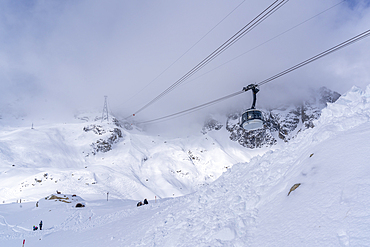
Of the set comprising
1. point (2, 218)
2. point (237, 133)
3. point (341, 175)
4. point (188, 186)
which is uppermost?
point (237, 133)

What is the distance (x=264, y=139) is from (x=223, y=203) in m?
152

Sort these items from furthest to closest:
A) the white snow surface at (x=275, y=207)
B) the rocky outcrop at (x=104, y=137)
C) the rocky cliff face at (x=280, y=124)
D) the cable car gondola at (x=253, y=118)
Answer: the rocky cliff face at (x=280, y=124) < the rocky outcrop at (x=104, y=137) < the cable car gondola at (x=253, y=118) < the white snow surface at (x=275, y=207)

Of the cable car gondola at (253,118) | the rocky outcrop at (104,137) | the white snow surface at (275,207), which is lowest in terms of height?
the white snow surface at (275,207)

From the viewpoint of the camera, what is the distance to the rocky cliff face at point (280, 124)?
482ft

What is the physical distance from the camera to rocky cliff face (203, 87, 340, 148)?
5782 inches

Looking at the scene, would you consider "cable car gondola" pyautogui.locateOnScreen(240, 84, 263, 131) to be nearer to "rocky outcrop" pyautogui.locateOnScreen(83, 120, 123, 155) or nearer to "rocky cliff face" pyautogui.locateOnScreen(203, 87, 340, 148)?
"rocky outcrop" pyautogui.locateOnScreen(83, 120, 123, 155)

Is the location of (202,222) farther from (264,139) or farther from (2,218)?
(264,139)

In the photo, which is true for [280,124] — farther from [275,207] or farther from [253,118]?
[275,207]

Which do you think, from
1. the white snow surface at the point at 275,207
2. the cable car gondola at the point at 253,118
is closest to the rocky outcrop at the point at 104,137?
the white snow surface at the point at 275,207

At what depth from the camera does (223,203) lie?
8992 mm

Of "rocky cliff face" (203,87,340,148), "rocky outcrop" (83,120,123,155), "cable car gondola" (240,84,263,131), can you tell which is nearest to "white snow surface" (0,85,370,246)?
"cable car gondola" (240,84,263,131)

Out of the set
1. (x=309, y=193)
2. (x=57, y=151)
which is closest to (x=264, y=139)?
(x=57, y=151)

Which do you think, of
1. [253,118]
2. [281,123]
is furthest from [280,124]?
[253,118]

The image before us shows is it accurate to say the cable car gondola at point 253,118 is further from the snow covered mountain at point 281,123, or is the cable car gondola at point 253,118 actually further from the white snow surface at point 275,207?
the snow covered mountain at point 281,123
